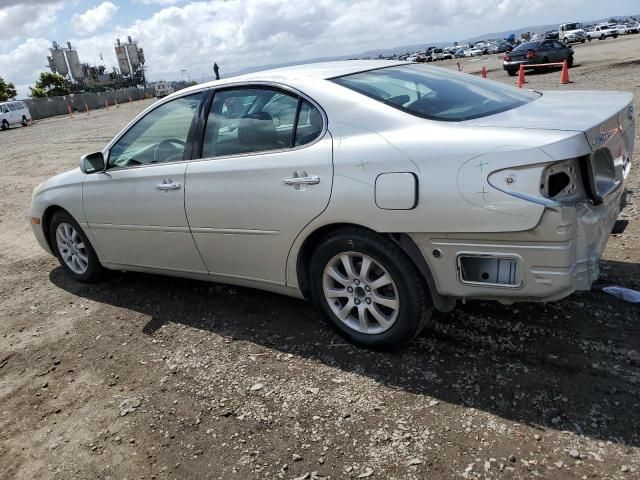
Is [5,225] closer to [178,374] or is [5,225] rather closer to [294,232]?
[178,374]

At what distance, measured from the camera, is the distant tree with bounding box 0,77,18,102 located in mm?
60884

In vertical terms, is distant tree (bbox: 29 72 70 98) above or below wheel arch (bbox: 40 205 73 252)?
above

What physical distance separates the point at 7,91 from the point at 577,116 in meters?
72.0

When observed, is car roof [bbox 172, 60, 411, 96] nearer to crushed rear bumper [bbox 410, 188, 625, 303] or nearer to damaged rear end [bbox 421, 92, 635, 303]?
damaged rear end [bbox 421, 92, 635, 303]

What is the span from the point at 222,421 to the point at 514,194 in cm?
194

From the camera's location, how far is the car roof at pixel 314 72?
11.8 feet

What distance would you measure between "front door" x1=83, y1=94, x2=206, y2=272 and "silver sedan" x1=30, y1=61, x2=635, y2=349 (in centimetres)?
2

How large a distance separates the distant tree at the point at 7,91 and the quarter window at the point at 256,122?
2638 inches

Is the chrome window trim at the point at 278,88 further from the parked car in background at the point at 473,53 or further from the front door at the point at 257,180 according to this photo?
the parked car in background at the point at 473,53

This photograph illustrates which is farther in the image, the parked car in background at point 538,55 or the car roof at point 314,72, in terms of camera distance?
the parked car in background at point 538,55

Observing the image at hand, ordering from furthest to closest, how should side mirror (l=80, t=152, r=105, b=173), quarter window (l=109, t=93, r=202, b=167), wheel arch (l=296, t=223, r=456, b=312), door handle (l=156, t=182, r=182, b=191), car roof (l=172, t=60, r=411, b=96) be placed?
1. side mirror (l=80, t=152, r=105, b=173)
2. quarter window (l=109, t=93, r=202, b=167)
3. door handle (l=156, t=182, r=182, b=191)
4. car roof (l=172, t=60, r=411, b=96)
5. wheel arch (l=296, t=223, r=456, b=312)

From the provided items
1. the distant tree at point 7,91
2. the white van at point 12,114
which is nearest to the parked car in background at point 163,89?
the white van at point 12,114

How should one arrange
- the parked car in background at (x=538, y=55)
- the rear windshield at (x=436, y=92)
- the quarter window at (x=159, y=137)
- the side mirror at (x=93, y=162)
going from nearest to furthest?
the rear windshield at (x=436, y=92) → the quarter window at (x=159, y=137) → the side mirror at (x=93, y=162) → the parked car in background at (x=538, y=55)

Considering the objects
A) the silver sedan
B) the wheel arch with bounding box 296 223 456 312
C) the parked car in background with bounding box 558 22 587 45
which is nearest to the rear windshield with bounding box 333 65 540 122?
the silver sedan
